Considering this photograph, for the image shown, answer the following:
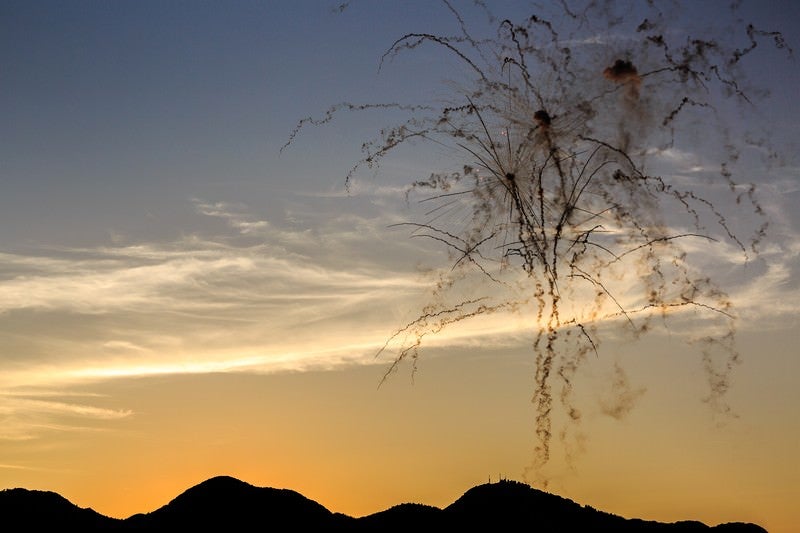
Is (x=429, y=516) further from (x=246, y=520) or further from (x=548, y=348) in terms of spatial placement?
(x=548, y=348)

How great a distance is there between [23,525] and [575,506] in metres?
70.8

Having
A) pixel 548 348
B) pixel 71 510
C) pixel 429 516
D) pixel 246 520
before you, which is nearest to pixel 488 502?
pixel 429 516

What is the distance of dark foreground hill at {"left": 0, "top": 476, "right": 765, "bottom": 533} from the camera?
9650 cm

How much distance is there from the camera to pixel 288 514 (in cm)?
10212

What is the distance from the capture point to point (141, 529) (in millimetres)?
98000

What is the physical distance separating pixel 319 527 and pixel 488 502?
72.5ft

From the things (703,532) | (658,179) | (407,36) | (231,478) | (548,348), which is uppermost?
(407,36)

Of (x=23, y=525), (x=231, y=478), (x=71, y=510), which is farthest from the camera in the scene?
(x=231, y=478)

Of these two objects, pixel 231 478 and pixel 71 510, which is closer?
pixel 71 510

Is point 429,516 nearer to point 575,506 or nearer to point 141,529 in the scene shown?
point 575,506

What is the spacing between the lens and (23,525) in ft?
303

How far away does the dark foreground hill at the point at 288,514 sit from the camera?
96.5 metres

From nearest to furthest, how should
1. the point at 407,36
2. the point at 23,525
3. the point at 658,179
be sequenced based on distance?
the point at 658,179
the point at 407,36
the point at 23,525

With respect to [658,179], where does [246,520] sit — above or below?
below
